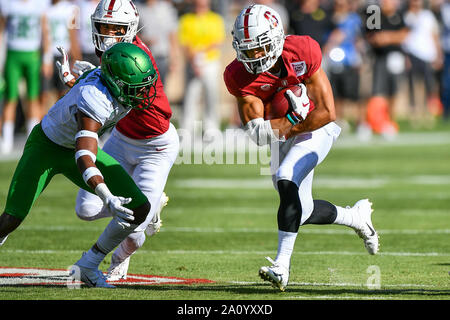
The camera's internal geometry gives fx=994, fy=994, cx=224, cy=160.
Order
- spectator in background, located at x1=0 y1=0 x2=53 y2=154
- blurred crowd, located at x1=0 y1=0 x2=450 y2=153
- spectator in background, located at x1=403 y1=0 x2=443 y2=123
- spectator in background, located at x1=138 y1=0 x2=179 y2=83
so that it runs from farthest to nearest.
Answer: spectator in background, located at x1=403 y1=0 x2=443 y2=123 < spectator in background, located at x1=138 y1=0 x2=179 y2=83 < blurred crowd, located at x1=0 y1=0 x2=450 y2=153 < spectator in background, located at x1=0 y1=0 x2=53 y2=154

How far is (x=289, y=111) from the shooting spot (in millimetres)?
6195

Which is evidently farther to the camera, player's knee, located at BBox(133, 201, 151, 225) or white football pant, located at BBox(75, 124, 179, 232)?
white football pant, located at BBox(75, 124, 179, 232)

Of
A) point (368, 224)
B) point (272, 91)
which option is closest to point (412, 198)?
point (368, 224)

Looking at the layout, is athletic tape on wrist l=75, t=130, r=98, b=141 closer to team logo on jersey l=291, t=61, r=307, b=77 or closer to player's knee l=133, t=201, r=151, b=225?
player's knee l=133, t=201, r=151, b=225

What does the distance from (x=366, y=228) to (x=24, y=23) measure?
27.6 feet

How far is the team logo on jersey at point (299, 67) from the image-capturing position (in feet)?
21.1

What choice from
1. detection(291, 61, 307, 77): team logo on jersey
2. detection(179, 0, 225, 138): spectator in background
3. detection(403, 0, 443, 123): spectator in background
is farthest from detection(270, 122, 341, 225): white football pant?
detection(403, 0, 443, 123): spectator in background

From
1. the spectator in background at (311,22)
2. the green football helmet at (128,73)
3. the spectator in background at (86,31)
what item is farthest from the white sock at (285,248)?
the spectator in background at (311,22)

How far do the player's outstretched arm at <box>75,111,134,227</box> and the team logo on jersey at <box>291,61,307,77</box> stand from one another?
4.74 feet

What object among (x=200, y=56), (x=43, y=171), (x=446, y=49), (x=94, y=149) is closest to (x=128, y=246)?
(x=43, y=171)

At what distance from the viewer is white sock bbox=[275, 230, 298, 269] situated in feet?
19.5

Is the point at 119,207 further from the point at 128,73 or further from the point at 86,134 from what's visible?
the point at 128,73

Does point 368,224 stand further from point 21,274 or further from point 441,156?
point 441,156

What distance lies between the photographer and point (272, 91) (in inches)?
259
